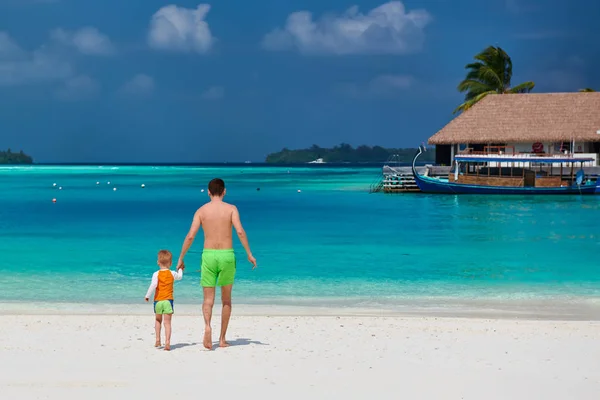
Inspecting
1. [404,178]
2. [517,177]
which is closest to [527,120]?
[517,177]

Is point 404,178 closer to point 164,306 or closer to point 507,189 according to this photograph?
point 507,189

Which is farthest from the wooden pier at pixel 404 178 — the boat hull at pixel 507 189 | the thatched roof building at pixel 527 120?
the boat hull at pixel 507 189

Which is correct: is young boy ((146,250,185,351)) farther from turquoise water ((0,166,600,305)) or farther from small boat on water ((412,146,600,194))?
small boat on water ((412,146,600,194))

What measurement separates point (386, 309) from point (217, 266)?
16.5 feet

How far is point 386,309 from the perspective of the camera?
11188 millimetres

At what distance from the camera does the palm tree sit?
56.8 metres

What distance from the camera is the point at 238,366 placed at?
6.43 metres

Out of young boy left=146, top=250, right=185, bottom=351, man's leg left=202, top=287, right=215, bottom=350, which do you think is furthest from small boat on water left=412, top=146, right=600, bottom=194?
young boy left=146, top=250, right=185, bottom=351

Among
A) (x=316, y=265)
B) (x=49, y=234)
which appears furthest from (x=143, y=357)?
(x=49, y=234)

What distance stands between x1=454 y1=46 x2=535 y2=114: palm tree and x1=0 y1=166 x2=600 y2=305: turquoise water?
19.5 metres

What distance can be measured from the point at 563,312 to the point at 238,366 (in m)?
6.23

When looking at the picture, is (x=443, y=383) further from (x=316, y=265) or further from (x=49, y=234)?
(x=49, y=234)

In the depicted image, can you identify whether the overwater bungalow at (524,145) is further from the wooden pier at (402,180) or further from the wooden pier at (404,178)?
the wooden pier at (402,180)

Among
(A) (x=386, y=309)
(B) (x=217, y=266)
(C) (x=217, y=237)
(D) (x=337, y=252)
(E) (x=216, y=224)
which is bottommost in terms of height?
(D) (x=337, y=252)
